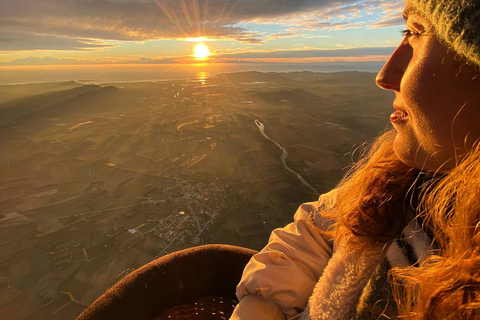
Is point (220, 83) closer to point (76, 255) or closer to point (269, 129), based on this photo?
point (269, 129)

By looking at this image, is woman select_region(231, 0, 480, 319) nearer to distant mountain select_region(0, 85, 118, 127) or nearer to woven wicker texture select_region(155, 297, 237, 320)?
woven wicker texture select_region(155, 297, 237, 320)

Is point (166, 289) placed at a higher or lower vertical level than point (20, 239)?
higher

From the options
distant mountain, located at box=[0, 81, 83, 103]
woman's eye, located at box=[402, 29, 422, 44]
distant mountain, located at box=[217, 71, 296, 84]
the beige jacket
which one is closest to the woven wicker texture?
the beige jacket

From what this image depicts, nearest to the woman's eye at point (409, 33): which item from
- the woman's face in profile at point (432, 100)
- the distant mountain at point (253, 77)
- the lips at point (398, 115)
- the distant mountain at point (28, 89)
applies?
the woman's face in profile at point (432, 100)

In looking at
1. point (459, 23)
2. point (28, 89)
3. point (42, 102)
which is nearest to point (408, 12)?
point (459, 23)

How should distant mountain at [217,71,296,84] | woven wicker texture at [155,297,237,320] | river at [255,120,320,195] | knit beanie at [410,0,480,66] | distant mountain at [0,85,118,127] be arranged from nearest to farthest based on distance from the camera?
knit beanie at [410,0,480,66]
woven wicker texture at [155,297,237,320]
river at [255,120,320,195]
distant mountain at [0,85,118,127]
distant mountain at [217,71,296,84]

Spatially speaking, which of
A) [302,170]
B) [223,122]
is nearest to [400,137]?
[302,170]
